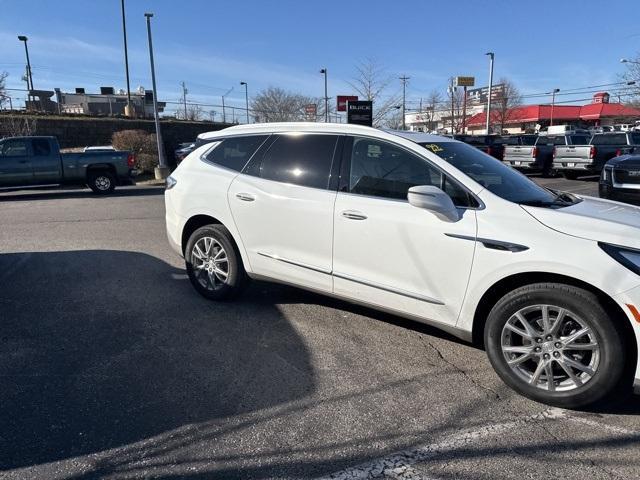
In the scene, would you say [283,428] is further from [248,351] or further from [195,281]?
[195,281]

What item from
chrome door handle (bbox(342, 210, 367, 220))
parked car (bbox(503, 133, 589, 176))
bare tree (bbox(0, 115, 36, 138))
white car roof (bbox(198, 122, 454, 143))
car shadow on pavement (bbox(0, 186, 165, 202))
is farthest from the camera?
bare tree (bbox(0, 115, 36, 138))

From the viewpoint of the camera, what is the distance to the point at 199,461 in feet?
8.34

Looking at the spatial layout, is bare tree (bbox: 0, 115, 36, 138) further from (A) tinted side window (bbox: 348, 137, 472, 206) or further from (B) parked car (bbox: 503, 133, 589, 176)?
(A) tinted side window (bbox: 348, 137, 472, 206)

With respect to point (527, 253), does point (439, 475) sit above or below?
below

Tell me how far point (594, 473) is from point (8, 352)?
409cm

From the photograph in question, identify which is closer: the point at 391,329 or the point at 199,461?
the point at 199,461

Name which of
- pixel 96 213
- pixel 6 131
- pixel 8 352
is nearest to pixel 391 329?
pixel 8 352

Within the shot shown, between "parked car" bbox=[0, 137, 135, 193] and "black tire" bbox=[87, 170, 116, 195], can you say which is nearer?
"parked car" bbox=[0, 137, 135, 193]

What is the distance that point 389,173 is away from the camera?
3775 mm

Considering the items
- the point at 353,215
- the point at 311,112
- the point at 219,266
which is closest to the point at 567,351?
the point at 353,215

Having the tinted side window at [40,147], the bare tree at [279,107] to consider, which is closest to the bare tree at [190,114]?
the bare tree at [279,107]

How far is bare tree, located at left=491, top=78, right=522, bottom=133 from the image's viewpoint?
56.4 metres

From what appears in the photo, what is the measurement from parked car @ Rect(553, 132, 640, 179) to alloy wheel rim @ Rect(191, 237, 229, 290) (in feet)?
56.4

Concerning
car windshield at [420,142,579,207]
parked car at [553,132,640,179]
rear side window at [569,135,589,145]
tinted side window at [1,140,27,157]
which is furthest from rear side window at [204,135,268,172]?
rear side window at [569,135,589,145]
